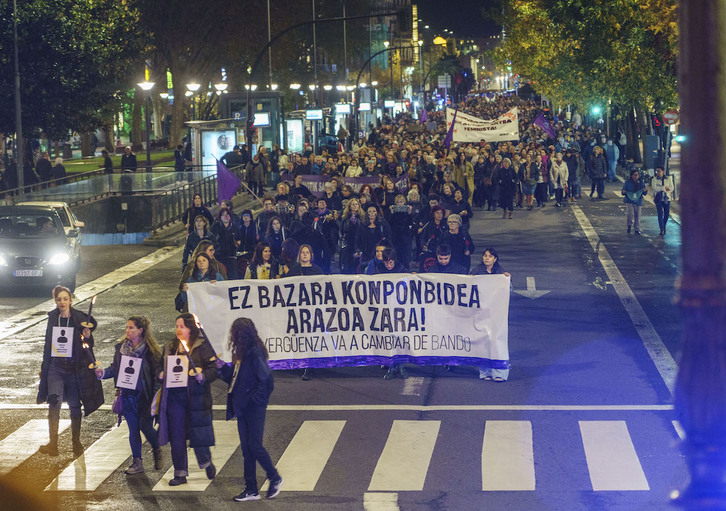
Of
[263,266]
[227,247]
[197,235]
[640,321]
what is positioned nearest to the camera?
[263,266]

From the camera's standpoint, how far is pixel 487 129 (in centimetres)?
3762

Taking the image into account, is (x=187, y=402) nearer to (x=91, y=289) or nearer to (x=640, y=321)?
(x=640, y=321)

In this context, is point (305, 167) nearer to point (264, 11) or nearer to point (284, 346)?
point (284, 346)

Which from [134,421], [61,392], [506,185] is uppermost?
[506,185]

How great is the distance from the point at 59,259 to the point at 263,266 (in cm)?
728

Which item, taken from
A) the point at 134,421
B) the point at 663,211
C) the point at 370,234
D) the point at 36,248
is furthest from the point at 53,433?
the point at 663,211

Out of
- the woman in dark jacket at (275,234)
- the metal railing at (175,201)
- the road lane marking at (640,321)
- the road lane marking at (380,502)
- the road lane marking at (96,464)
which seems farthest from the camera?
the metal railing at (175,201)

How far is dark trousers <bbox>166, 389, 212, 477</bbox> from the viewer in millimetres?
9625

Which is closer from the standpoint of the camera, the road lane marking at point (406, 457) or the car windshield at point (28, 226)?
the road lane marking at point (406, 457)

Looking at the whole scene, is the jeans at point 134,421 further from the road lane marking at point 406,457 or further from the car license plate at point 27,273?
the car license plate at point 27,273

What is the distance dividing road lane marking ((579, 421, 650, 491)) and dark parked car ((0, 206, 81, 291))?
1210 centimetres

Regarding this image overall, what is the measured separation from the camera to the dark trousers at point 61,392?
10.8m

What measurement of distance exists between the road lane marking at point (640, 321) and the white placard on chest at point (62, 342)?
5.60m

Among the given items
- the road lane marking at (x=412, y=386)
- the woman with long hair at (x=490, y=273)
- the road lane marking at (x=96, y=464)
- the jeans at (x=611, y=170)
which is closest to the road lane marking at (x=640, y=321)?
the woman with long hair at (x=490, y=273)
